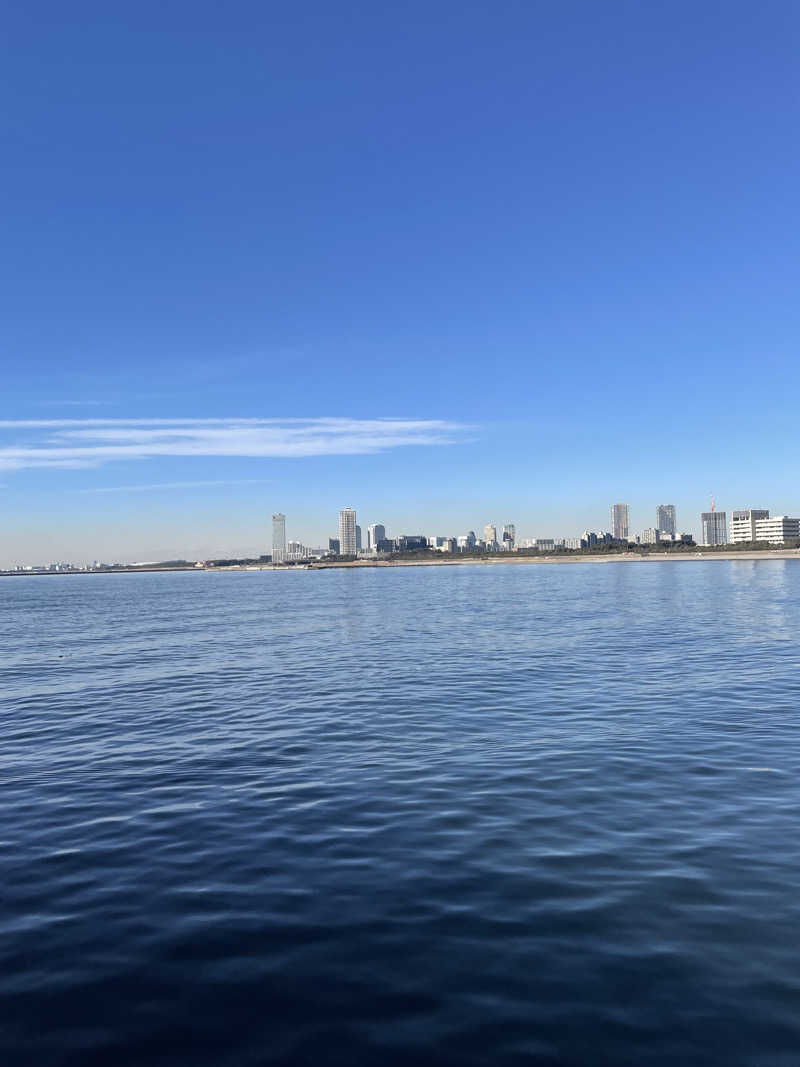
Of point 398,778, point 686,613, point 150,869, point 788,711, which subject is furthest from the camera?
point 686,613

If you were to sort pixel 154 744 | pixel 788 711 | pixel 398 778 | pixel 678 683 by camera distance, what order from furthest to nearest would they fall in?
pixel 678 683, pixel 788 711, pixel 154 744, pixel 398 778

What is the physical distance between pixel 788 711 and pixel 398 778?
14.3m

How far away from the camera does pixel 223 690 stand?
3034 centimetres

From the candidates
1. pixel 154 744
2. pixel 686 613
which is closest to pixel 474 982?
pixel 154 744

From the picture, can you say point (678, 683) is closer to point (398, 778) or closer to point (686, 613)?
point (398, 778)

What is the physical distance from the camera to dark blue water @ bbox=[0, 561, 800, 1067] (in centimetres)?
742

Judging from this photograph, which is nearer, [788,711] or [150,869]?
[150,869]

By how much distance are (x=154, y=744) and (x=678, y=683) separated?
2022cm

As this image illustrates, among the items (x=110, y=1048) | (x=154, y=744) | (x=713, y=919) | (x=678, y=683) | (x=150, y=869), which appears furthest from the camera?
(x=678, y=683)

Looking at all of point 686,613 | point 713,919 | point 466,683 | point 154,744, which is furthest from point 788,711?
point 686,613

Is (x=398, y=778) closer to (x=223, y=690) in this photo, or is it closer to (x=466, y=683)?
(x=466, y=683)

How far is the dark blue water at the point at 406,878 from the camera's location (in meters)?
7.42

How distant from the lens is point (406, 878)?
11.1 metres

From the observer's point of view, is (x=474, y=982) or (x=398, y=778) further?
(x=398, y=778)
